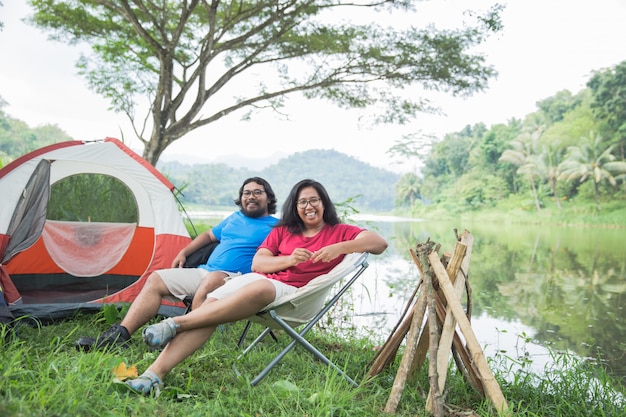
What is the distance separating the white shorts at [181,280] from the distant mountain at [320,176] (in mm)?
23474

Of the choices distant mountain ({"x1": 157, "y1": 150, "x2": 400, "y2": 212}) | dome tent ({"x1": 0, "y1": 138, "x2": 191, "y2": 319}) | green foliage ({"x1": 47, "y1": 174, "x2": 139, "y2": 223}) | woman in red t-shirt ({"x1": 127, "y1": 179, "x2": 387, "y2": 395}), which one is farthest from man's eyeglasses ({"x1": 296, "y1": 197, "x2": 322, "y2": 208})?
distant mountain ({"x1": 157, "y1": 150, "x2": 400, "y2": 212})

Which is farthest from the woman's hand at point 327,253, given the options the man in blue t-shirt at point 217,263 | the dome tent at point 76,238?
the dome tent at point 76,238

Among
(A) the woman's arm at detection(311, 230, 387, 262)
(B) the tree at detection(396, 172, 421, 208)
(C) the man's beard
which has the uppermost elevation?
(B) the tree at detection(396, 172, 421, 208)

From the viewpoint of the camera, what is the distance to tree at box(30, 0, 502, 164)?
266 inches

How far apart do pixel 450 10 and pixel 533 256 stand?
572 centimetres

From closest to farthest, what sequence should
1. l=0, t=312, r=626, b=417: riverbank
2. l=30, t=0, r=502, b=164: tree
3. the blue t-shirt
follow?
l=0, t=312, r=626, b=417: riverbank, the blue t-shirt, l=30, t=0, r=502, b=164: tree

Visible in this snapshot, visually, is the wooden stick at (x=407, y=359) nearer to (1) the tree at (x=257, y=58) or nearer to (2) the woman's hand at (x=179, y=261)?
(2) the woman's hand at (x=179, y=261)

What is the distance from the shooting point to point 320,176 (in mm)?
33688

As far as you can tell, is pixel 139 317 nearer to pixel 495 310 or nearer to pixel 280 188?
pixel 495 310

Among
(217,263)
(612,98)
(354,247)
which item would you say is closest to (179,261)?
(217,263)

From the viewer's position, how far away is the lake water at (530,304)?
3.92m

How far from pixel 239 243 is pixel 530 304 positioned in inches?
152

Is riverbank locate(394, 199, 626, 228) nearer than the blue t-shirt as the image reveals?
No

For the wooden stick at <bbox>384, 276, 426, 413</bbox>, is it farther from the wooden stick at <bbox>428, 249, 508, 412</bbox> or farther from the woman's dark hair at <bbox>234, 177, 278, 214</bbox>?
the woman's dark hair at <bbox>234, 177, 278, 214</bbox>
